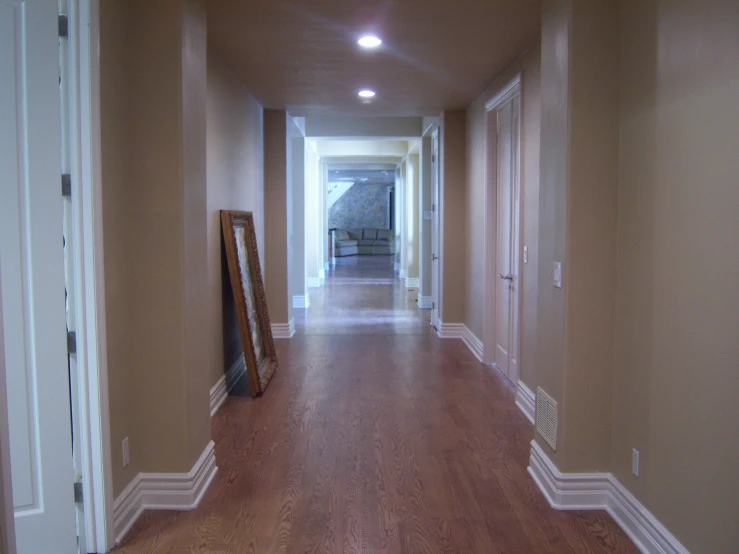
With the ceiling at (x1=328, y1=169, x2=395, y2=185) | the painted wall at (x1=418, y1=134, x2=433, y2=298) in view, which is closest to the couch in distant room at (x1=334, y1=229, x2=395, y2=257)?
the ceiling at (x1=328, y1=169, x2=395, y2=185)

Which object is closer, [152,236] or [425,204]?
[152,236]

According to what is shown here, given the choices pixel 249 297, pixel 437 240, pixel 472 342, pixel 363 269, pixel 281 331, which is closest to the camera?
pixel 249 297

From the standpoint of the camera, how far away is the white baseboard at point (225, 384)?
13.8 ft

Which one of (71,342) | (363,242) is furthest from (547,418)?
(363,242)

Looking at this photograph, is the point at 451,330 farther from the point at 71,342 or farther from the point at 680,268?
the point at 71,342

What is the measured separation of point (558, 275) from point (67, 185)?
2.11 m

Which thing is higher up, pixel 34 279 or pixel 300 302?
pixel 34 279

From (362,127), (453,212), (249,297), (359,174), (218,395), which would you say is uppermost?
(359,174)

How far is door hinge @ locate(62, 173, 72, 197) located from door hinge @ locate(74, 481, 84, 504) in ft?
3.69

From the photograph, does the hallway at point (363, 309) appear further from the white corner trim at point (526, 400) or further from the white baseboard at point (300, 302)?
the white corner trim at point (526, 400)

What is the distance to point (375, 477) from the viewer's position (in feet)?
10.3

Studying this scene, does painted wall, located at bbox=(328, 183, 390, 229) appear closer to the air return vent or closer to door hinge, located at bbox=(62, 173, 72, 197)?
the air return vent

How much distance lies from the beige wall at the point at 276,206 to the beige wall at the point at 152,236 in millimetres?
3789

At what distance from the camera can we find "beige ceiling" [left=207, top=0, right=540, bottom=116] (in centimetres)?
337
